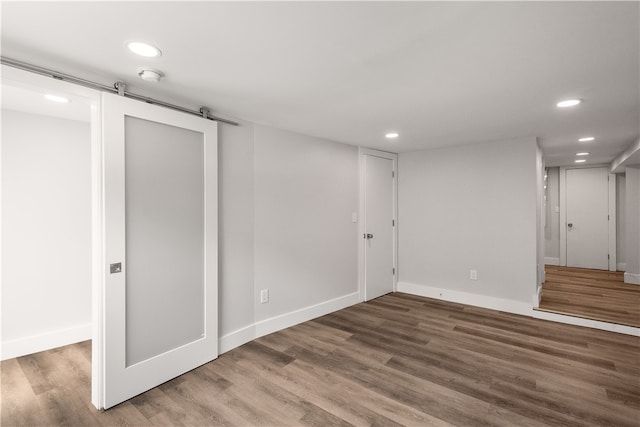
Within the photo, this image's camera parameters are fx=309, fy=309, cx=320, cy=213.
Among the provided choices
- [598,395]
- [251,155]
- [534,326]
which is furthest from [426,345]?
[251,155]

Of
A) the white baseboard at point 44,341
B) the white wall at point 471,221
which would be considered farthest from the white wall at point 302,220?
the white baseboard at point 44,341

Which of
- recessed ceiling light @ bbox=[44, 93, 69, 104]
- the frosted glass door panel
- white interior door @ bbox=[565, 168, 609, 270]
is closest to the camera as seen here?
the frosted glass door panel

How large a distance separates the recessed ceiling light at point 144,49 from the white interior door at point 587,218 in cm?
810

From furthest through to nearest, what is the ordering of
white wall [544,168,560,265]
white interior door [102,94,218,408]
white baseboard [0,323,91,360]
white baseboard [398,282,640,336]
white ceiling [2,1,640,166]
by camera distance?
white wall [544,168,560,265]
white baseboard [398,282,640,336]
white baseboard [0,323,91,360]
white interior door [102,94,218,408]
white ceiling [2,1,640,166]

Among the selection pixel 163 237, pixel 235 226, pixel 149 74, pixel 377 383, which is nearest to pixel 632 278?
pixel 377 383

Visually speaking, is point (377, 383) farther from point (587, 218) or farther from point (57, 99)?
point (587, 218)

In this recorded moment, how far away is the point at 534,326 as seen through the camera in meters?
3.62

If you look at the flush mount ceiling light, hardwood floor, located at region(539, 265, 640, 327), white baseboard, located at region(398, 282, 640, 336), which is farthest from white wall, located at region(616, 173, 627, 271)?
the flush mount ceiling light

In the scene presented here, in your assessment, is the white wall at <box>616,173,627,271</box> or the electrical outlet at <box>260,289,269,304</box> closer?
the electrical outlet at <box>260,289,269,304</box>

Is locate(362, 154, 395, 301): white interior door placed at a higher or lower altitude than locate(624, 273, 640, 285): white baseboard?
higher

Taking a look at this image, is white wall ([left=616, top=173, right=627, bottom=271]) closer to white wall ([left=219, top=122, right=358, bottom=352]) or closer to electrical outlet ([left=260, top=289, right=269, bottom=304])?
white wall ([left=219, top=122, right=358, bottom=352])

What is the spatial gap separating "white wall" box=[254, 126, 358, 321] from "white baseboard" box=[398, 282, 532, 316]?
113cm

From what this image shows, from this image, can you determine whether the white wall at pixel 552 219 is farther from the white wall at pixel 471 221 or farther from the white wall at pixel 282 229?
the white wall at pixel 282 229

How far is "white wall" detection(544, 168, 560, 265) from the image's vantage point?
696cm
